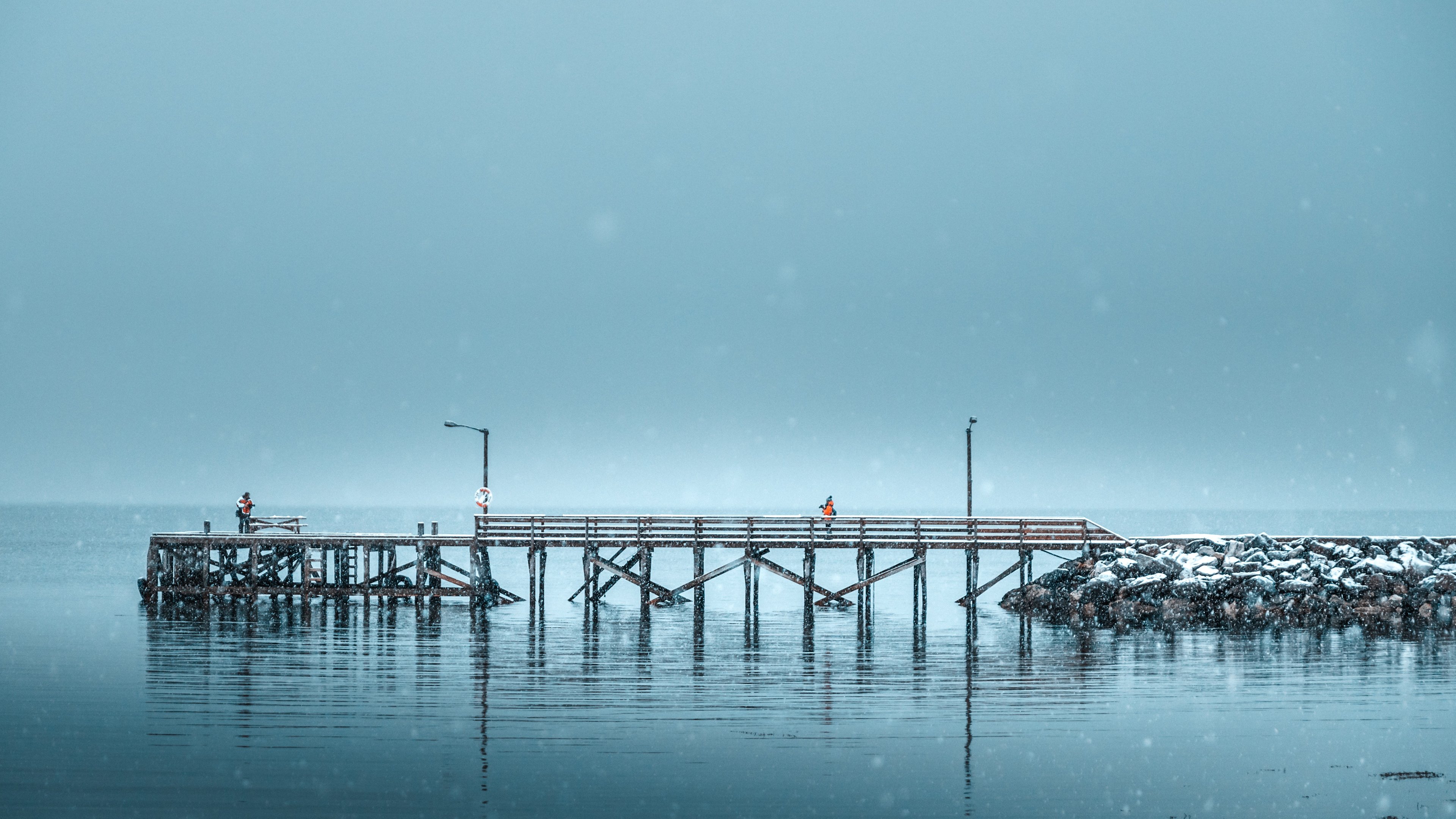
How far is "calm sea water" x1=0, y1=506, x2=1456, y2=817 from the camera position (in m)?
18.9

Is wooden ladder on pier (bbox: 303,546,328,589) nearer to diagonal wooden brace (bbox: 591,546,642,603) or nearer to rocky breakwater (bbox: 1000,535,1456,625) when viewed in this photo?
diagonal wooden brace (bbox: 591,546,642,603)

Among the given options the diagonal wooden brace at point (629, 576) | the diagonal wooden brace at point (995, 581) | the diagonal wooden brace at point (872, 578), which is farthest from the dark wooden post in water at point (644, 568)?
the diagonal wooden brace at point (995, 581)

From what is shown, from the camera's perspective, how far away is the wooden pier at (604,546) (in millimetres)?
42031

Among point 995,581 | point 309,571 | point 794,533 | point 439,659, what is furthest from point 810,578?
point 309,571

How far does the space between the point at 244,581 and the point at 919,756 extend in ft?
106

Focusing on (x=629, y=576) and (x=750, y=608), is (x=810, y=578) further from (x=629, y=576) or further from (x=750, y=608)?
(x=629, y=576)

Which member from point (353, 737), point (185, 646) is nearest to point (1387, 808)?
point (353, 737)

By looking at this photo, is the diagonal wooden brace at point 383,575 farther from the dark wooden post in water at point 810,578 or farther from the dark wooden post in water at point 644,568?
the dark wooden post in water at point 810,578

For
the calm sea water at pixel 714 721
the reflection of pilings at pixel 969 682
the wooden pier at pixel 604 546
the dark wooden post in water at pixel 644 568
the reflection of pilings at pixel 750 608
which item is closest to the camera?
the calm sea water at pixel 714 721

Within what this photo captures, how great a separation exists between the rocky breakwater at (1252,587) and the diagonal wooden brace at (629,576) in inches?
550

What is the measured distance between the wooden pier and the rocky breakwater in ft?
4.64

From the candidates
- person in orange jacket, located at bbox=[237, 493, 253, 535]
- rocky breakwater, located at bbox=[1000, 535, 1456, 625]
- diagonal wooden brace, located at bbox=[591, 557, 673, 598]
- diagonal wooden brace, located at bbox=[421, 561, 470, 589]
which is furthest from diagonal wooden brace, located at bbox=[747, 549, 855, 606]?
person in orange jacket, located at bbox=[237, 493, 253, 535]

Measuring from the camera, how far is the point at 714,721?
24.3m

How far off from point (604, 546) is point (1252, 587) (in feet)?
75.6
